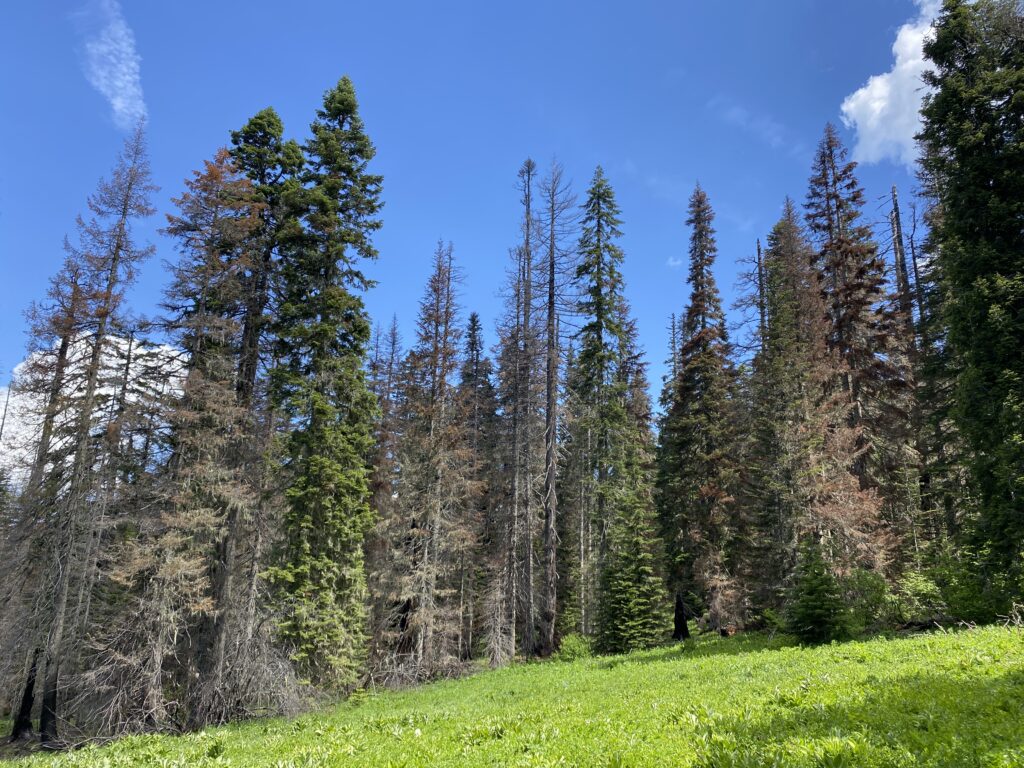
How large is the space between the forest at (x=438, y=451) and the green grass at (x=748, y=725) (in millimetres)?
4191

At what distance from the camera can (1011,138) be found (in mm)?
14578

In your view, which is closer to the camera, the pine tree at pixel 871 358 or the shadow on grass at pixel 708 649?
the shadow on grass at pixel 708 649

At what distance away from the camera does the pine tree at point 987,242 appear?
13016 millimetres

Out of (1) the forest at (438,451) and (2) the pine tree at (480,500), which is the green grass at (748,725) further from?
(2) the pine tree at (480,500)

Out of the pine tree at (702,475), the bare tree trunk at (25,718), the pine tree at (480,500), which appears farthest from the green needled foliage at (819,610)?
the bare tree trunk at (25,718)

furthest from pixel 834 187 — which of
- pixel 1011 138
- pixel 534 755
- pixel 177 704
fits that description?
pixel 177 704

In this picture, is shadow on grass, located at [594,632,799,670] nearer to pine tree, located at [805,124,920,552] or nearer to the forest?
the forest

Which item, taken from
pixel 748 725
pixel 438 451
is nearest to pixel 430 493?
pixel 438 451

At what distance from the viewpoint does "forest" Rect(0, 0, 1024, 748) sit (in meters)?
15.0

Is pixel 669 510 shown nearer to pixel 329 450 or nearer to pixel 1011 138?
pixel 329 450

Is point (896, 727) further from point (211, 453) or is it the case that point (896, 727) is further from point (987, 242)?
point (211, 453)

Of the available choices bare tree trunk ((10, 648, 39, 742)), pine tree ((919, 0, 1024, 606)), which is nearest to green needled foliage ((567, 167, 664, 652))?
pine tree ((919, 0, 1024, 606))

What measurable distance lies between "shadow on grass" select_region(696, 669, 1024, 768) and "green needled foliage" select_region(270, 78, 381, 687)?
14.0 meters

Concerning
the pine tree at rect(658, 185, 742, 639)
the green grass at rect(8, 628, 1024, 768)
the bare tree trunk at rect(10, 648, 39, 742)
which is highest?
the pine tree at rect(658, 185, 742, 639)
